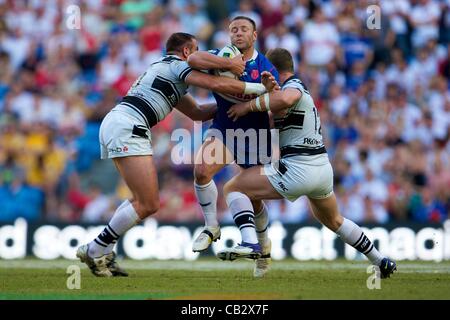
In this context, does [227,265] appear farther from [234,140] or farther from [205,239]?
[234,140]

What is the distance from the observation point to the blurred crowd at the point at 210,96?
18859mm

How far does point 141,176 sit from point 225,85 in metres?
1.48

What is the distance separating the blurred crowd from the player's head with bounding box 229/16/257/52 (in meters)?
7.11

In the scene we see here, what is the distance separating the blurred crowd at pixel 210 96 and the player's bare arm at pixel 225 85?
7.15 m

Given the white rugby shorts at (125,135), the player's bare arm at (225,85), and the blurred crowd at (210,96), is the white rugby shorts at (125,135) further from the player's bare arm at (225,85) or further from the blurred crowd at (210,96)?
the blurred crowd at (210,96)

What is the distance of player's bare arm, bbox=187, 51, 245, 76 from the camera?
1109cm

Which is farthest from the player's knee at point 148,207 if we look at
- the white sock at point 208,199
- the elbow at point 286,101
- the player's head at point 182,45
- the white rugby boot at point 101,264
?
the elbow at point 286,101

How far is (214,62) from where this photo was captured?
437 inches

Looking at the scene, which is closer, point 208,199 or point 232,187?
point 232,187

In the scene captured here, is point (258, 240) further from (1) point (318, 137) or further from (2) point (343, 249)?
(2) point (343, 249)

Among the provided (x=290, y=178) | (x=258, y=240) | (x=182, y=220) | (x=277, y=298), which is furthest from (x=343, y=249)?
(x=277, y=298)

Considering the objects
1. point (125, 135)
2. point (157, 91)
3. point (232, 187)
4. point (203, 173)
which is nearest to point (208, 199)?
point (203, 173)

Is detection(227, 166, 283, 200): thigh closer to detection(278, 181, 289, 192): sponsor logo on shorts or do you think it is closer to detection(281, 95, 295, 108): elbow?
detection(278, 181, 289, 192): sponsor logo on shorts

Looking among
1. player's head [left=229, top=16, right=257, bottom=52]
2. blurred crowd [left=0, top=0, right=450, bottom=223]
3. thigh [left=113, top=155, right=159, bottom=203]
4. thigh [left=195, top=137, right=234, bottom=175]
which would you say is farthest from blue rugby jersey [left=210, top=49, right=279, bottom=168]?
blurred crowd [left=0, top=0, right=450, bottom=223]
